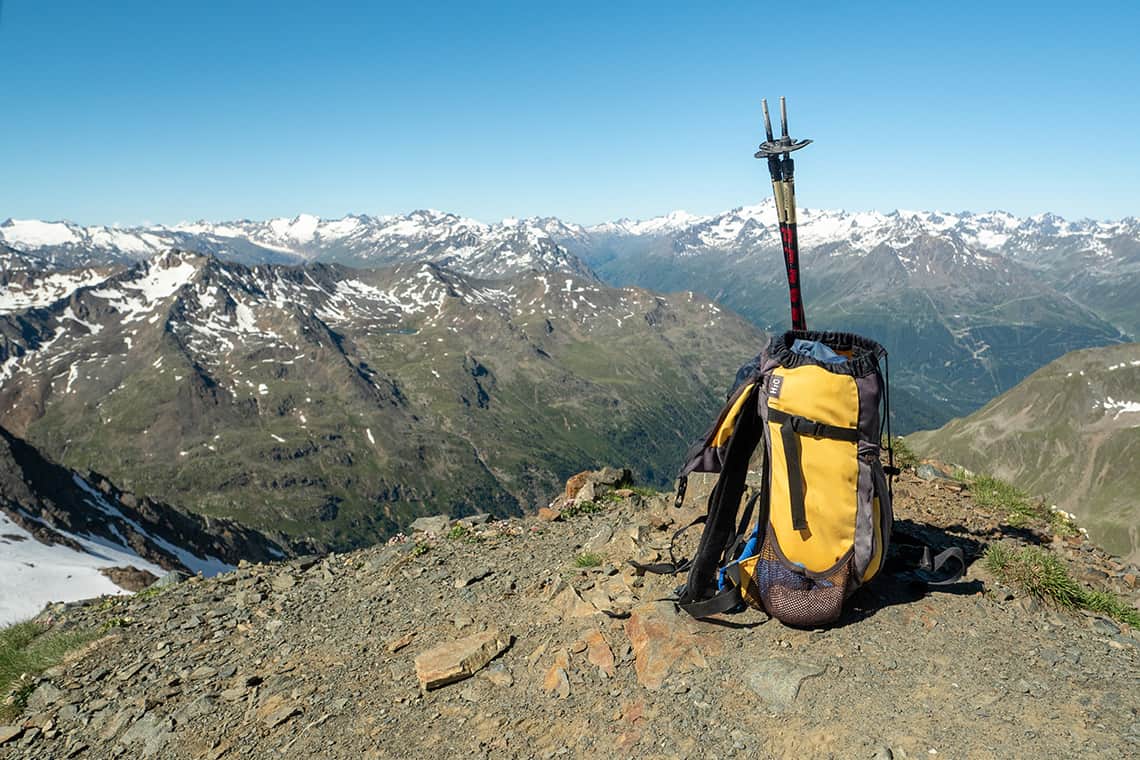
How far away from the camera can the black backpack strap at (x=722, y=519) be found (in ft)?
25.5

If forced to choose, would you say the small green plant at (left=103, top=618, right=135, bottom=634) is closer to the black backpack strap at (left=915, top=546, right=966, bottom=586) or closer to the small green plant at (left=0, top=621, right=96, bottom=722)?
the small green plant at (left=0, top=621, right=96, bottom=722)

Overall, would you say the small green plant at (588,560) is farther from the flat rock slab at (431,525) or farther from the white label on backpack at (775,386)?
the flat rock slab at (431,525)

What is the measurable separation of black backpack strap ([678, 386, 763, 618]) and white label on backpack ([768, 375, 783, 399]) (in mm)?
252

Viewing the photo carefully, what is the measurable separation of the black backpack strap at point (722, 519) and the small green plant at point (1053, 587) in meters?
4.02

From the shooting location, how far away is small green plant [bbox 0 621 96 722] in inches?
333

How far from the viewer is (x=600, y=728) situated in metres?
6.46

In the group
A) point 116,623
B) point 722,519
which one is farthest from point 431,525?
point 722,519

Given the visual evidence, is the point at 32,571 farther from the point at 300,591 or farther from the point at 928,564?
the point at 928,564

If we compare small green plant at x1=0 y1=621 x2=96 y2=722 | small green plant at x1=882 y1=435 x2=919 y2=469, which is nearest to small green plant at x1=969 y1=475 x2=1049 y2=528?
small green plant at x1=882 y1=435 x2=919 y2=469

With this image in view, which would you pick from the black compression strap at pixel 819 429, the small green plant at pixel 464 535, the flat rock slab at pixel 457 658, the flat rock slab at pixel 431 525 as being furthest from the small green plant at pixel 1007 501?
the flat rock slab at pixel 431 525

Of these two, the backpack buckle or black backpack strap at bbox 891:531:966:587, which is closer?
the backpack buckle

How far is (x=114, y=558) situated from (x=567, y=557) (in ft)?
220

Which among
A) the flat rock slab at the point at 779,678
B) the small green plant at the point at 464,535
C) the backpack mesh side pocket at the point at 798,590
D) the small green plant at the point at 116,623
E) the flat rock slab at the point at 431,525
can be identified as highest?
the backpack mesh side pocket at the point at 798,590

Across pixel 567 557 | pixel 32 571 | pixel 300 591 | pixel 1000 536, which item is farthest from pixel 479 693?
pixel 32 571
